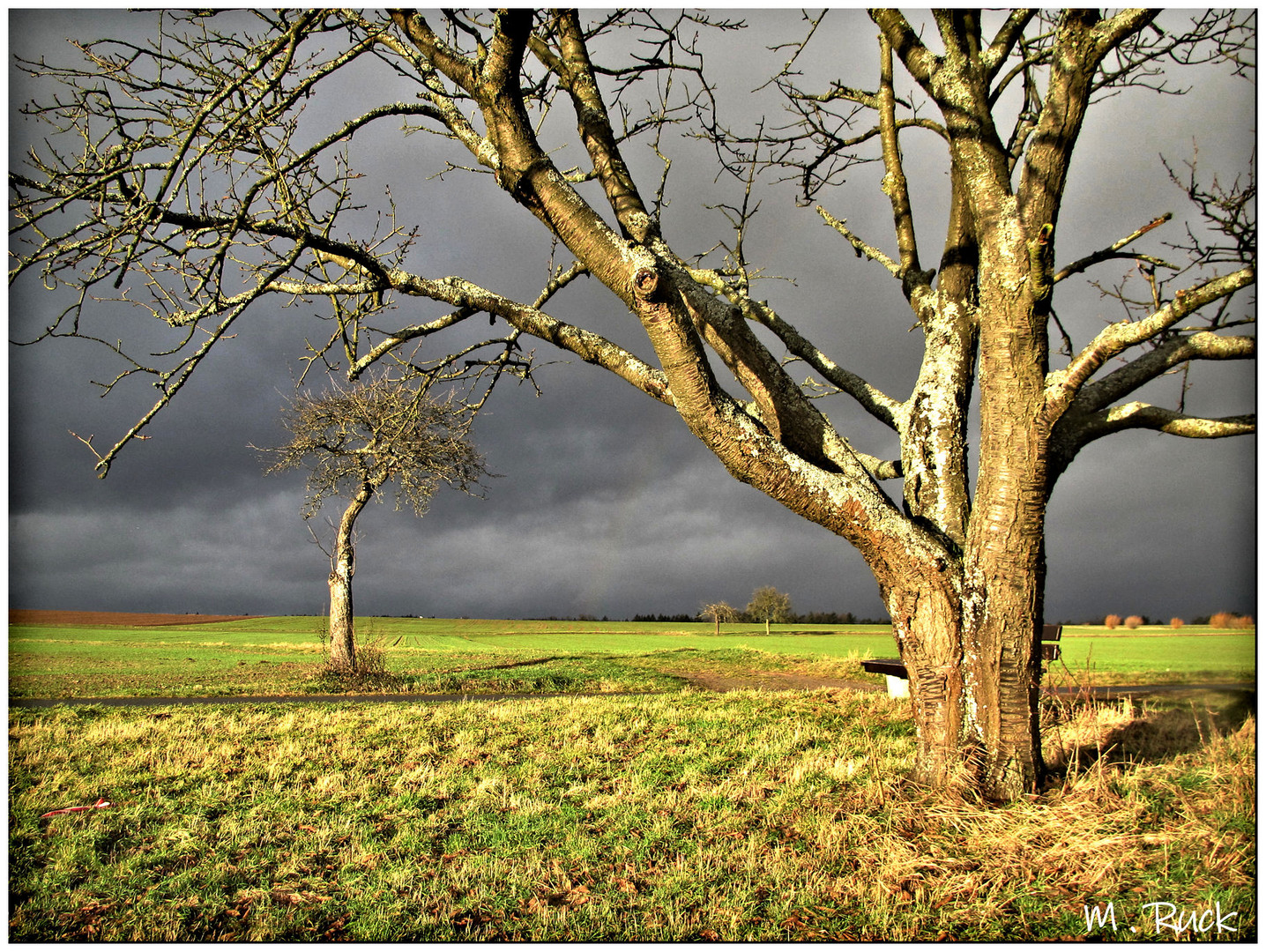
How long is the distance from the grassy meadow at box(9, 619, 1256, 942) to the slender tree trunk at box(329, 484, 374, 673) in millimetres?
6199

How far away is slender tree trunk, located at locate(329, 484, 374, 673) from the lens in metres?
15.2

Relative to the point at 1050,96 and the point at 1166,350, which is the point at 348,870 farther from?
the point at 1050,96

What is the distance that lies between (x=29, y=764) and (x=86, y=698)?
699 cm

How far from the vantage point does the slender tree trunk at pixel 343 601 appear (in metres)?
15.2

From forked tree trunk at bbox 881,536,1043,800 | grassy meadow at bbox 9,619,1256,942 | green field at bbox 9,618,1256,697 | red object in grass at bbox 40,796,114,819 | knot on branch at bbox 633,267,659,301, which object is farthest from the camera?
green field at bbox 9,618,1256,697

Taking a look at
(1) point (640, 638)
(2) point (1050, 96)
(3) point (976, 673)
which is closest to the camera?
(3) point (976, 673)

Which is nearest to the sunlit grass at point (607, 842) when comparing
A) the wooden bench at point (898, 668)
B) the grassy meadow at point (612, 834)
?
the grassy meadow at point (612, 834)

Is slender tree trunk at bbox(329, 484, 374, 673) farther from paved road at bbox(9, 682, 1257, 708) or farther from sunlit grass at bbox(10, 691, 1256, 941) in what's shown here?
sunlit grass at bbox(10, 691, 1256, 941)

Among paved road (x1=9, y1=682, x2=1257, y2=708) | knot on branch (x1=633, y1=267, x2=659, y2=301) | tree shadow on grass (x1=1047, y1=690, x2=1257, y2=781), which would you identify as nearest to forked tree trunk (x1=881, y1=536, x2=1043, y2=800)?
tree shadow on grass (x1=1047, y1=690, x2=1257, y2=781)

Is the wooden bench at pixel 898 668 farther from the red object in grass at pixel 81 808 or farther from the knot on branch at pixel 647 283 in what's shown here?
the red object in grass at pixel 81 808

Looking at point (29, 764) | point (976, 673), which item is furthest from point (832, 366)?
point (29, 764)

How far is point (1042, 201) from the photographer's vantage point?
16.9 feet

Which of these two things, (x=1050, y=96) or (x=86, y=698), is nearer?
(x=1050, y=96)

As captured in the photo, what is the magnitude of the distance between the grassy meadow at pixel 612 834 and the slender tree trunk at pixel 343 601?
6.20 m
